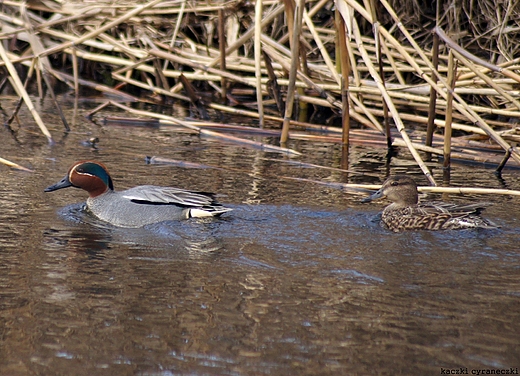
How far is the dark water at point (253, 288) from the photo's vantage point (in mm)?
3846

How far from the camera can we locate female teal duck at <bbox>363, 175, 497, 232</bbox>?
19.9 feet

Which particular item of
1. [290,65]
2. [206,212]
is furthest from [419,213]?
[290,65]

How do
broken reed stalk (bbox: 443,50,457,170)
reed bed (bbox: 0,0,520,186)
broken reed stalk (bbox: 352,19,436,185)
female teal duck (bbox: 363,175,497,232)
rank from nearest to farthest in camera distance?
female teal duck (bbox: 363,175,497,232) → broken reed stalk (bbox: 352,19,436,185) → broken reed stalk (bbox: 443,50,457,170) → reed bed (bbox: 0,0,520,186)

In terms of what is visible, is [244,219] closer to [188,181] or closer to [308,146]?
[188,181]

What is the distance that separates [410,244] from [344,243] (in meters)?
0.46

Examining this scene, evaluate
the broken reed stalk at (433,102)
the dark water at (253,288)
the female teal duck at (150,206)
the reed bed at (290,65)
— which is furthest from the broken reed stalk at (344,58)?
the female teal duck at (150,206)

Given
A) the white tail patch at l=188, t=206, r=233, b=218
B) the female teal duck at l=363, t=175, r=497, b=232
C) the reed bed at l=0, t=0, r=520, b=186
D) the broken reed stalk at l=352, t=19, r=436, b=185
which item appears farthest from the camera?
the reed bed at l=0, t=0, r=520, b=186

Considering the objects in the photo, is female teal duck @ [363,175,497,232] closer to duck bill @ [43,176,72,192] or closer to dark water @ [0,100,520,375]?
dark water @ [0,100,520,375]

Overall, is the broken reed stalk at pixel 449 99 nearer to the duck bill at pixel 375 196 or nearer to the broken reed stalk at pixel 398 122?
the broken reed stalk at pixel 398 122

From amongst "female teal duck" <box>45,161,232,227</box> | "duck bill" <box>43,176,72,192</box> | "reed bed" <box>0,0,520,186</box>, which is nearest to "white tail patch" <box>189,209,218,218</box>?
"female teal duck" <box>45,161,232,227</box>

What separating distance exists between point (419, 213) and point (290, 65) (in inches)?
128

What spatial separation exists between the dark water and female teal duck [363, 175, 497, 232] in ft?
0.42

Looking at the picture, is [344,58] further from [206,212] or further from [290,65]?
[206,212]

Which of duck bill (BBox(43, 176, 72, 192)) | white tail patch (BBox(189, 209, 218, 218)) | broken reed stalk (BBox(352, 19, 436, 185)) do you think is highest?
broken reed stalk (BBox(352, 19, 436, 185))
